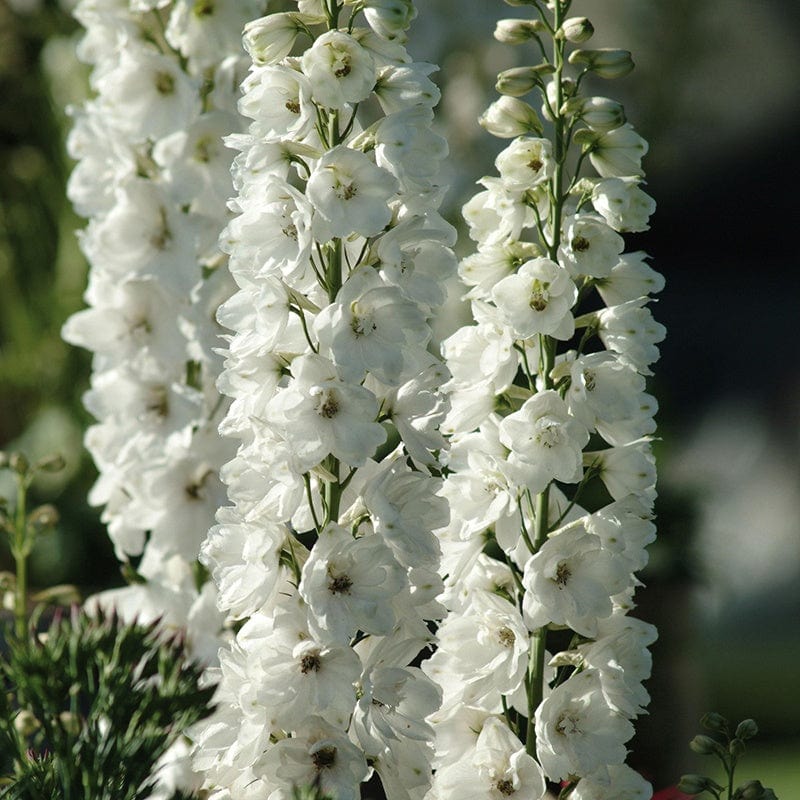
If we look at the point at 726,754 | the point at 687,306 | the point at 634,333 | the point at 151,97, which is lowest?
the point at 687,306

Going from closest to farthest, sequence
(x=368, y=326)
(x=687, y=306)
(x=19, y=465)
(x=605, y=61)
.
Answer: (x=368, y=326) < (x=605, y=61) < (x=19, y=465) < (x=687, y=306)

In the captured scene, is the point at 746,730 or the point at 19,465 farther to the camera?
the point at 19,465

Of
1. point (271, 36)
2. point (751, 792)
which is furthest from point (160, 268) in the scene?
point (751, 792)

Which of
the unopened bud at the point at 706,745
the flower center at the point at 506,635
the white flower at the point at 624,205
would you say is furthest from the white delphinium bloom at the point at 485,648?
the white flower at the point at 624,205

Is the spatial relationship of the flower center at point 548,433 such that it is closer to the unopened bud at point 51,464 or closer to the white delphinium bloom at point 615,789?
the white delphinium bloom at point 615,789

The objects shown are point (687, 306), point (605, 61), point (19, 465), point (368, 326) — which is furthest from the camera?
point (687, 306)

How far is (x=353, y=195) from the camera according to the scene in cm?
60

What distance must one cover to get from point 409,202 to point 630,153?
0.13 metres

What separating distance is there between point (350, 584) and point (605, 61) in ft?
1.07

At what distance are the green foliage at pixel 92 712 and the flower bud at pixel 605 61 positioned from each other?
0.40 meters

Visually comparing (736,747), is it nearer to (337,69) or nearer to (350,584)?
(350,584)

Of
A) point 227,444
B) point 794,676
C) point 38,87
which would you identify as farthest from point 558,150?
point 794,676

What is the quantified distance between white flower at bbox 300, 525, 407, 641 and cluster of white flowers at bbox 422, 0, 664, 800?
0.27 ft

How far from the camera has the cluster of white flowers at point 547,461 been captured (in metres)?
0.65
